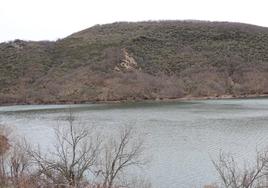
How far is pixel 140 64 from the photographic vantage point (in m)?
89.7

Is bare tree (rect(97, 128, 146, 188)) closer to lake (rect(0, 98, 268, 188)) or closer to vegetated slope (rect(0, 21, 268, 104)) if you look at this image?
lake (rect(0, 98, 268, 188))

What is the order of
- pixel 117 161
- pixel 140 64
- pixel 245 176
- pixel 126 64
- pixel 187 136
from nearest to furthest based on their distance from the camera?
pixel 245 176 → pixel 117 161 → pixel 187 136 → pixel 126 64 → pixel 140 64

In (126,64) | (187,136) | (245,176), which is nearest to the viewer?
(245,176)

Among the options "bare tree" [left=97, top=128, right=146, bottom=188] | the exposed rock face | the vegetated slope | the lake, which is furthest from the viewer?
the exposed rock face

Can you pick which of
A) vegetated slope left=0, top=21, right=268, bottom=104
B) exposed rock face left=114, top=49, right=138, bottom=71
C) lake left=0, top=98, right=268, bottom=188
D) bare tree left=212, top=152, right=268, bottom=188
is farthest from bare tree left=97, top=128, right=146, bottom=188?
exposed rock face left=114, top=49, right=138, bottom=71

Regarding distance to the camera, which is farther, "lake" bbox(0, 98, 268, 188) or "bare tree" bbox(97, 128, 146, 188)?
"lake" bbox(0, 98, 268, 188)

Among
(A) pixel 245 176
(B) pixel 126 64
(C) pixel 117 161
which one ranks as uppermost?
(B) pixel 126 64

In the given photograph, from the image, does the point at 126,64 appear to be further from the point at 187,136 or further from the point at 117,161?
the point at 117,161

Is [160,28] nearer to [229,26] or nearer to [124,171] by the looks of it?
[229,26]

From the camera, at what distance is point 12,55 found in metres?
102

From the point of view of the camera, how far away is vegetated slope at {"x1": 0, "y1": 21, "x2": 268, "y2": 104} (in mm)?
79438

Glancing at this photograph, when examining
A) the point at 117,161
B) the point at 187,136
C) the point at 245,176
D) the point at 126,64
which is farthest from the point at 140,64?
the point at 245,176

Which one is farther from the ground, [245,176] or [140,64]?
[140,64]

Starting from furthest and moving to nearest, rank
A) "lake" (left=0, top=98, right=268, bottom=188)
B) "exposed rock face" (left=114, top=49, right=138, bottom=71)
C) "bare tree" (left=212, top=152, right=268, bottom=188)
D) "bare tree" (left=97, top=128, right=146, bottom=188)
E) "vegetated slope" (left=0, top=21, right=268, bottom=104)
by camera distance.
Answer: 1. "exposed rock face" (left=114, top=49, right=138, bottom=71)
2. "vegetated slope" (left=0, top=21, right=268, bottom=104)
3. "lake" (left=0, top=98, right=268, bottom=188)
4. "bare tree" (left=97, top=128, right=146, bottom=188)
5. "bare tree" (left=212, top=152, right=268, bottom=188)
